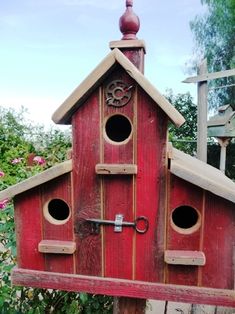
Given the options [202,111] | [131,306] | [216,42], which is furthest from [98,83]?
[216,42]

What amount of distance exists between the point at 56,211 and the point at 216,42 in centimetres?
761

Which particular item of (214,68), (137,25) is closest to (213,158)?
(214,68)

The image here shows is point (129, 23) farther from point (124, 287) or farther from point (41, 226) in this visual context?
point (124, 287)

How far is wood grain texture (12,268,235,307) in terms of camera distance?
105 centimetres

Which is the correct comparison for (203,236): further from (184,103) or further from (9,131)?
(184,103)

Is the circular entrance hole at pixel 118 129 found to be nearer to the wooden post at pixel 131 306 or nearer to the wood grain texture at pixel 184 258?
the wood grain texture at pixel 184 258

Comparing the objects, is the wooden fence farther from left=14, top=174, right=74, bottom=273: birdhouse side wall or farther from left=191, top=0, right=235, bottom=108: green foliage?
left=191, top=0, right=235, bottom=108: green foliage

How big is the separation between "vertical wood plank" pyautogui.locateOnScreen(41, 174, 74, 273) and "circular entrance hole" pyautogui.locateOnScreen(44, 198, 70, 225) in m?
0.01

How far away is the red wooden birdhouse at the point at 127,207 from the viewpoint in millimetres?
1023

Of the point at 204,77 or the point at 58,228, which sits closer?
the point at 58,228

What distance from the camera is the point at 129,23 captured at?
116 centimetres

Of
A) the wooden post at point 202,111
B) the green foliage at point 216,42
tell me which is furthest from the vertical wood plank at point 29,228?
the green foliage at point 216,42

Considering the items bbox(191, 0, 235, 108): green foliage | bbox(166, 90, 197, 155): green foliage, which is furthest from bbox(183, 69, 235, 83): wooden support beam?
bbox(191, 0, 235, 108): green foliage

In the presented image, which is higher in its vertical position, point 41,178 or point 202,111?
point 202,111
